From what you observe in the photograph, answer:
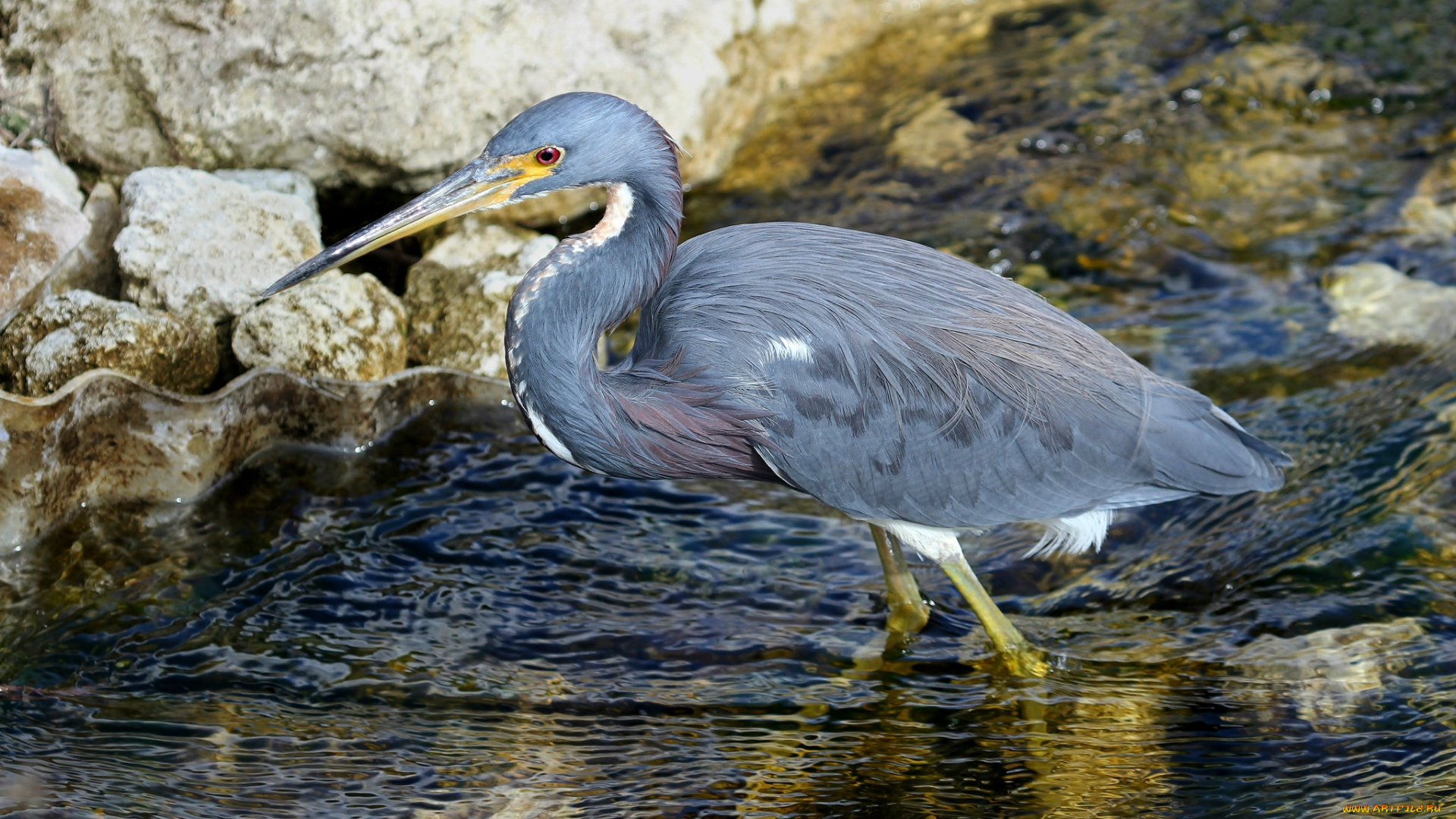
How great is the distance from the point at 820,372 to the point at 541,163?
986 millimetres

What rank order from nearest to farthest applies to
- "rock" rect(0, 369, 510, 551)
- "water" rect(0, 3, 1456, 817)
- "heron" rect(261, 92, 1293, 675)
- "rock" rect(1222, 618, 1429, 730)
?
1. "water" rect(0, 3, 1456, 817)
2. "heron" rect(261, 92, 1293, 675)
3. "rock" rect(1222, 618, 1429, 730)
4. "rock" rect(0, 369, 510, 551)

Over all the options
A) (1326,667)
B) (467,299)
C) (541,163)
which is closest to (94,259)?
(467,299)

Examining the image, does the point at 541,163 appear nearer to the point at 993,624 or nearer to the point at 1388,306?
the point at 993,624

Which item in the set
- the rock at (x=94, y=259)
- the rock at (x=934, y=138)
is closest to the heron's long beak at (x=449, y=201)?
the rock at (x=94, y=259)

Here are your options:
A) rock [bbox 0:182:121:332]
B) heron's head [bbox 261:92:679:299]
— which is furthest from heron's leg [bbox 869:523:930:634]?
rock [bbox 0:182:121:332]

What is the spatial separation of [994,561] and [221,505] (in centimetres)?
274

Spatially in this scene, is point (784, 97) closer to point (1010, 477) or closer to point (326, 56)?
point (326, 56)

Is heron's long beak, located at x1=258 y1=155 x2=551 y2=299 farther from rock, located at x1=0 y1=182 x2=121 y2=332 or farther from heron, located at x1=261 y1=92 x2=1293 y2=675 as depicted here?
rock, located at x1=0 y1=182 x2=121 y2=332

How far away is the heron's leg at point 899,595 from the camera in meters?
4.17

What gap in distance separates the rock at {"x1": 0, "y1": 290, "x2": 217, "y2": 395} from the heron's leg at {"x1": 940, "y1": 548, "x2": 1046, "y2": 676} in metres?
2.83

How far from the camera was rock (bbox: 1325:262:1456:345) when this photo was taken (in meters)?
5.22

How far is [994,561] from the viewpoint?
14.9ft

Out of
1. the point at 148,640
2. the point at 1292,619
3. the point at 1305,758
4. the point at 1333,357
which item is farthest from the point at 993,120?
the point at 148,640

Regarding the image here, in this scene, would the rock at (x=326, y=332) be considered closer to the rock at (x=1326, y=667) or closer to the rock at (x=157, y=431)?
the rock at (x=157, y=431)
